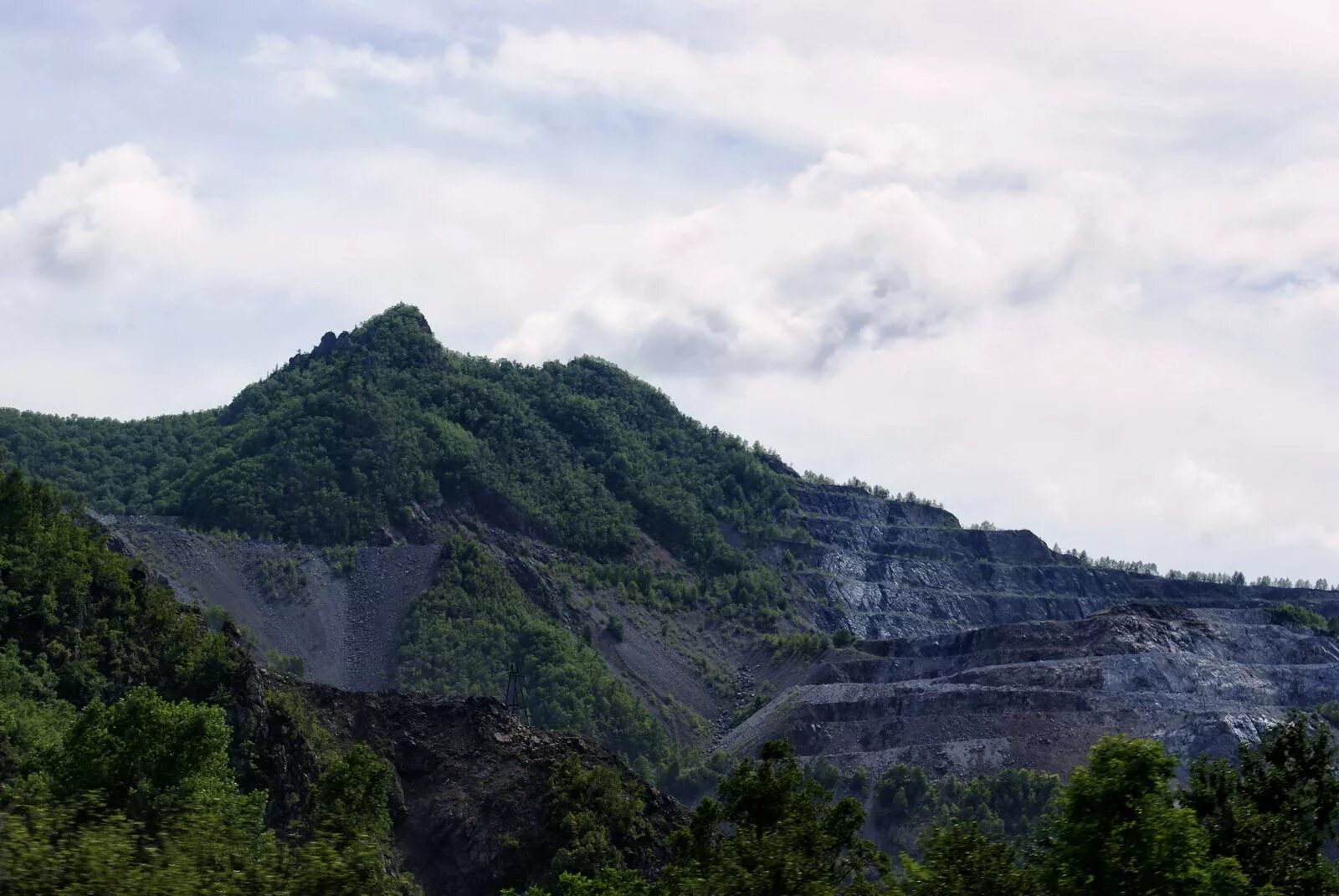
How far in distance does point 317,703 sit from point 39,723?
31.8 metres

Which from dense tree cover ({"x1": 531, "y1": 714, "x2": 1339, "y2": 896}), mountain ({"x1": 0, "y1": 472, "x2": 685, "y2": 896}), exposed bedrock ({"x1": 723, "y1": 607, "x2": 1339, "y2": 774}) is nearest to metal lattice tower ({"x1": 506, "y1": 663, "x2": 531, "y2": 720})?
exposed bedrock ({"x1": 723, "y1": 607, "x2": 1339, "y2": 774})

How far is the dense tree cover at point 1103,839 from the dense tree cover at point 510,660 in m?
97.7

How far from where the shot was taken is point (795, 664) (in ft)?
621

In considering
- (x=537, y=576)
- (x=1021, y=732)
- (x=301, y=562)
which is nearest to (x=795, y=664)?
(x=537, y=576)

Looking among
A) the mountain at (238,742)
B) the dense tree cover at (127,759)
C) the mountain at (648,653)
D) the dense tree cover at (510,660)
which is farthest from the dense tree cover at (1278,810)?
the dense tree cover at (510,660)

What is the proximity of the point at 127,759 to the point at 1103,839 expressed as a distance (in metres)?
36.5

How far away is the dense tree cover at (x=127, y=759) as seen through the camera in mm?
28891

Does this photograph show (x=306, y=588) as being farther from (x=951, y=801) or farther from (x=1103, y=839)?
(x=1103, y=839)

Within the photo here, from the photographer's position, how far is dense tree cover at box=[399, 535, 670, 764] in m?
156

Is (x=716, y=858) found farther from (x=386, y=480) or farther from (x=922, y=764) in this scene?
(x=386, y=480)

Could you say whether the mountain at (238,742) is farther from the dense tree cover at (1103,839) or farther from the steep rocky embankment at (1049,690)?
the steep rocky embankment at (1049,690)

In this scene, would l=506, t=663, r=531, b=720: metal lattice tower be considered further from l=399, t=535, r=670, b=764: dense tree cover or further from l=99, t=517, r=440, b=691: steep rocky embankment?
l=99, t=517, r=440, b=691: steep rocky embankment

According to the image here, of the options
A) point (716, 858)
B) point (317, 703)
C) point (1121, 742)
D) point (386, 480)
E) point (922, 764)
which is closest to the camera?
point (1121, 742)

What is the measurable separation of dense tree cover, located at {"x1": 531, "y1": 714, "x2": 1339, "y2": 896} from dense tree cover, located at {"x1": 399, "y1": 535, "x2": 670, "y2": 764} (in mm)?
97662
